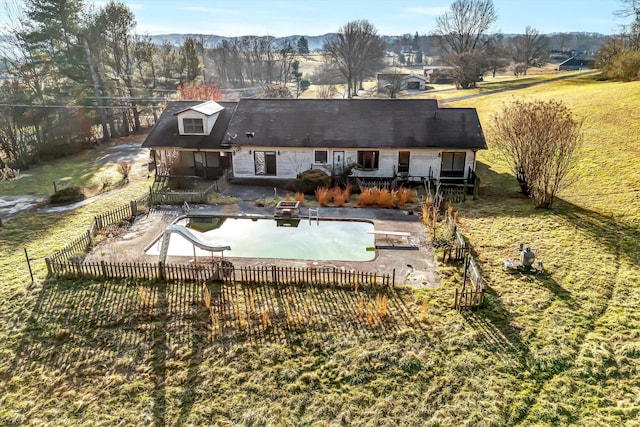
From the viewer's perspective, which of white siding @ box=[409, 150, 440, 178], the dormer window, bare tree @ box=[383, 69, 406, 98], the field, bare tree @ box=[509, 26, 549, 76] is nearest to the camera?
the field

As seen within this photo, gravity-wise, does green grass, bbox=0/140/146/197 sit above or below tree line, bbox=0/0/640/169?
below

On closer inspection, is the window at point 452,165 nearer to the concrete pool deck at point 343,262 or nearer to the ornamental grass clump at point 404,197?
the ornamental grass clump at point 404,197

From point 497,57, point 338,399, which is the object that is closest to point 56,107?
point 338,399

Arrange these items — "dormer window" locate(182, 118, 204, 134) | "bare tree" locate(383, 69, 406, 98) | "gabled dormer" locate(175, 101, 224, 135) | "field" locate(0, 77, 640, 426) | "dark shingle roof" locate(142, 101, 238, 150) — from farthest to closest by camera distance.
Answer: "bare tree" locate(383, 69, 406, 98)
"dormer window" locate(182, 118, 204, 134)
"gabled dormer" locate(175, 101, 224, 135)
"dark shingle roof" locate(142, 101, 238, 150)
"field" locate(0, 77, 640, 426)

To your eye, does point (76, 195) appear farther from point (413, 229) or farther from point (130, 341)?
point (413, 229)

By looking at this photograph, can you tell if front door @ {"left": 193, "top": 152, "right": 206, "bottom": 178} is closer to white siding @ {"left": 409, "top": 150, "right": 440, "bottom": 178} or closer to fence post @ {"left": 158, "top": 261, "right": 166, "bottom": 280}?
white siding @ {"left": 409, "top": 150, "right": 440, "bottom": 178}

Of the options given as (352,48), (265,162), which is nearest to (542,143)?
(265,162)

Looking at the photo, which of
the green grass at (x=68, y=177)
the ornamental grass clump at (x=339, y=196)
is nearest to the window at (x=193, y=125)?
the green grass at (x=68, y=177)

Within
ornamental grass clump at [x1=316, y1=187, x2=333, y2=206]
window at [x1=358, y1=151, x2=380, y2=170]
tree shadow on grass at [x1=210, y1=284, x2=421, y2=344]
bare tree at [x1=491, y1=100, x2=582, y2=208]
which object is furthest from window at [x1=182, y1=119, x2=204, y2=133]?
bare tree at [x1=491, y1=100, x2=582, y2=208]
